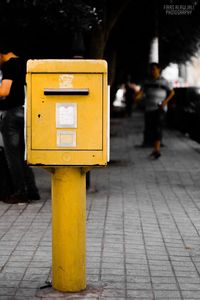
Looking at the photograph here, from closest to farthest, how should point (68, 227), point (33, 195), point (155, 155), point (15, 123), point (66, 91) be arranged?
point (66, 91)
point (68, 227)
point (15, 123)
point (33, 195)
point (155, 155)

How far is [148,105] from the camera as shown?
16766mm

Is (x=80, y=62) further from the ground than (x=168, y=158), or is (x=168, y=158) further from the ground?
(x=80, y=62)

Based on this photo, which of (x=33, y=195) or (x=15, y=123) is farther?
(x=33, y=195)

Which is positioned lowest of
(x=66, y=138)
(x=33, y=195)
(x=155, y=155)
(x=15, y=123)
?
(x=155, y=155)

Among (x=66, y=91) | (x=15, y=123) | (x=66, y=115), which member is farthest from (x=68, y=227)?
(x=15, y=123)

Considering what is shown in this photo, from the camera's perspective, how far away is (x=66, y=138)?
5.61 m

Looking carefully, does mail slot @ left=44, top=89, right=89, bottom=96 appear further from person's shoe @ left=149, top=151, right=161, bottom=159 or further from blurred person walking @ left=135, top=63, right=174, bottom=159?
blurred person walking @ left=135, top=63, right=174, bottom=159

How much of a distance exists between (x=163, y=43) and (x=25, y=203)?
1668cm

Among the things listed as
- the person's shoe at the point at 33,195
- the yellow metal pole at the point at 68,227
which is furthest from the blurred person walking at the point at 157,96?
the yellow metal pole at the point at 68,227

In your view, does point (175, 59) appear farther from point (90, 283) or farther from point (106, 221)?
point (90, 283)

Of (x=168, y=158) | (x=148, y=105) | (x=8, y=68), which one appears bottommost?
(x=168, y=158)

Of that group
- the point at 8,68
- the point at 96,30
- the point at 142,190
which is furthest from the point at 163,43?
the point at 8,68

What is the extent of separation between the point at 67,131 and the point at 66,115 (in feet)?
0.37

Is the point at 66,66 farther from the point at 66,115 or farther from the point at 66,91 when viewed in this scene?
the point at 66,115
